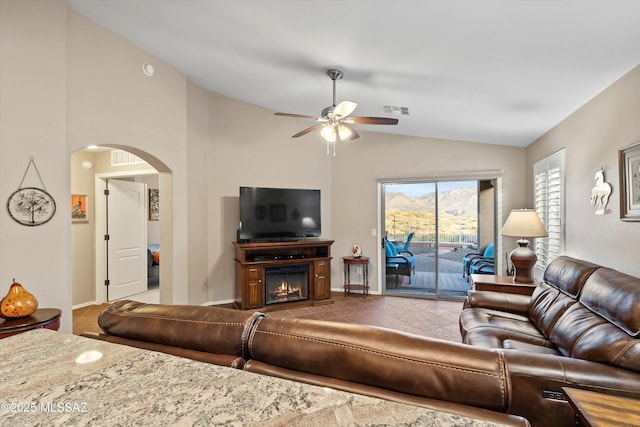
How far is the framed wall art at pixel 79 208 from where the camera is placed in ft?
15.9

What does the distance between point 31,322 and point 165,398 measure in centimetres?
239

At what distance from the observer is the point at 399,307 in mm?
4688

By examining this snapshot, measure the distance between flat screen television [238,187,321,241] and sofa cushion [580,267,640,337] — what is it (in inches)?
141

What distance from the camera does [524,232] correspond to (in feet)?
10.9

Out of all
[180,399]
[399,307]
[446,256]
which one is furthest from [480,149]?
[180,399]

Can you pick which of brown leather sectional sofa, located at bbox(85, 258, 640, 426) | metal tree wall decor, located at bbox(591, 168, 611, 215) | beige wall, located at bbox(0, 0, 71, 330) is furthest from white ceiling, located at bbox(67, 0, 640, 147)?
brown leather sectional sofa, located at bbox(85, 258, 640, 426)

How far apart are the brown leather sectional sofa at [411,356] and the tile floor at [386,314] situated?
2.04 metres

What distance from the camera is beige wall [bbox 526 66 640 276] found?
7.44ft

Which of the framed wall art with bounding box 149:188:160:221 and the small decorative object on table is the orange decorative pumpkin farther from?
the framed wall art with bounding box 149:188:160:221

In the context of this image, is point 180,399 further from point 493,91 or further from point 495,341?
point 493,91

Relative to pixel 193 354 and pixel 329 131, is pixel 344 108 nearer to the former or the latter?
pixel 329 131

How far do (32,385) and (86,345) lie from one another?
22 cm

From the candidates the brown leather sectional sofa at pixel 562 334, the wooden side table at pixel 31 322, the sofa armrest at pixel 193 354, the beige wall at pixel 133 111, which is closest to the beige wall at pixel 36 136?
the beige wall at pixel 133 111

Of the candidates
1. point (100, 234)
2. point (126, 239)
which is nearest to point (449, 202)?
point (126, 239)
